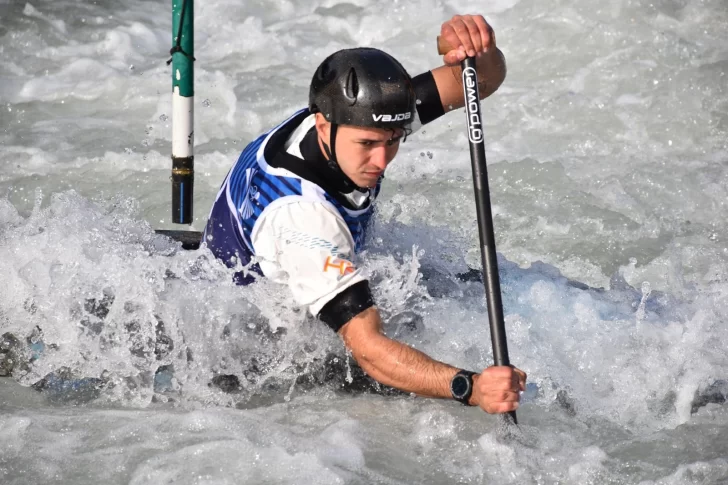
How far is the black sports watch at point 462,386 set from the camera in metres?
3.42

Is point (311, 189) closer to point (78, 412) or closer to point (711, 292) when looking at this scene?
point (78, 412)

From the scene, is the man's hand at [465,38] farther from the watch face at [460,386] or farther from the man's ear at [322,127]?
the watch face at [460,386]

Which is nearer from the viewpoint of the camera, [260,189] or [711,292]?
[260,189]

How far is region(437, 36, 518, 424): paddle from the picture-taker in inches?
140

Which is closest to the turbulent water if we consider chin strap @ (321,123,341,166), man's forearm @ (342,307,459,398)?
man's forearm @ (342,307,459,398)

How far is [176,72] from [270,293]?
1478mm

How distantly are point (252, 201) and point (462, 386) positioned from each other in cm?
108

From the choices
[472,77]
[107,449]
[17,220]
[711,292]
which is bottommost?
[107,449]

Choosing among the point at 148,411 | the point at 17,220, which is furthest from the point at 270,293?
the point at 17,220

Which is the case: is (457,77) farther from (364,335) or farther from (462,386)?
(462,386)

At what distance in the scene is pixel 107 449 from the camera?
11.8ft

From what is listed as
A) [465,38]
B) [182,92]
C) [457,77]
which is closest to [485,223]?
[465,38]

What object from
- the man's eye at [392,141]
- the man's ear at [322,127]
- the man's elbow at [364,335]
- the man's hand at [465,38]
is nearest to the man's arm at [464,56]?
the man's hand at [465,38]

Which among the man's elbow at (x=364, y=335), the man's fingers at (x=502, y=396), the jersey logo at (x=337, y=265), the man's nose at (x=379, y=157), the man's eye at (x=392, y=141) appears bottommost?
the man's fingers at (x=502, y=396)
